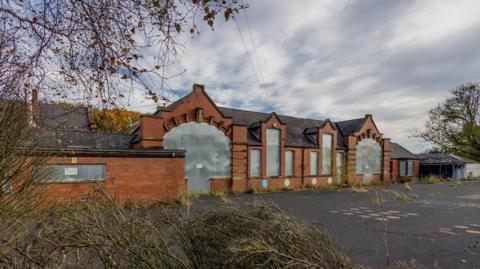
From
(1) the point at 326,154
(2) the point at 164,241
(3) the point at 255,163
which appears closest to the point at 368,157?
(1) the point at 326,154

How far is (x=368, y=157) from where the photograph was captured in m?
28.2

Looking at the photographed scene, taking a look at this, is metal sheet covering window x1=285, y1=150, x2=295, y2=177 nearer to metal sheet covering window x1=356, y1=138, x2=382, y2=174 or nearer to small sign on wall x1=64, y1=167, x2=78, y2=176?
metal sheet covering window x1=356, y1=138, x2=382, y2=174

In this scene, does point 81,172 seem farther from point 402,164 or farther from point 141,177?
point 402,164

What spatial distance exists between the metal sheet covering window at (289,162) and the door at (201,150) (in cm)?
566

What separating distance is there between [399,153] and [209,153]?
25872 mm

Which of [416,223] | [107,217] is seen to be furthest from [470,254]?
[107,217]

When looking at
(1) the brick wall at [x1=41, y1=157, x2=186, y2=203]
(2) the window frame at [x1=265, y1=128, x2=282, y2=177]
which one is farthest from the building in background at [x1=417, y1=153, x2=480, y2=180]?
(1) the brick wall at [x1=41, y1=157, x2=186, y2=203]

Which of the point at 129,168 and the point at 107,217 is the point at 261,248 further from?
the point at 129,168

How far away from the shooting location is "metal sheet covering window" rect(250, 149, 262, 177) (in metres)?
20.9

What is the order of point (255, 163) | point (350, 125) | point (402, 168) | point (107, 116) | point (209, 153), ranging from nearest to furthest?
point (107, 116)
point (209, 153)
point (255, 163)
point (350, 125)
point (402, 168)

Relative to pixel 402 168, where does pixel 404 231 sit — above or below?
above

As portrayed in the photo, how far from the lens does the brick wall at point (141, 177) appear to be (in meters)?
12.1

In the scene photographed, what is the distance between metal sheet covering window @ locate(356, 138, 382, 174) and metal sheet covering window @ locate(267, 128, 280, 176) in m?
10.2

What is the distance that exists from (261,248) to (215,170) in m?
17.0
